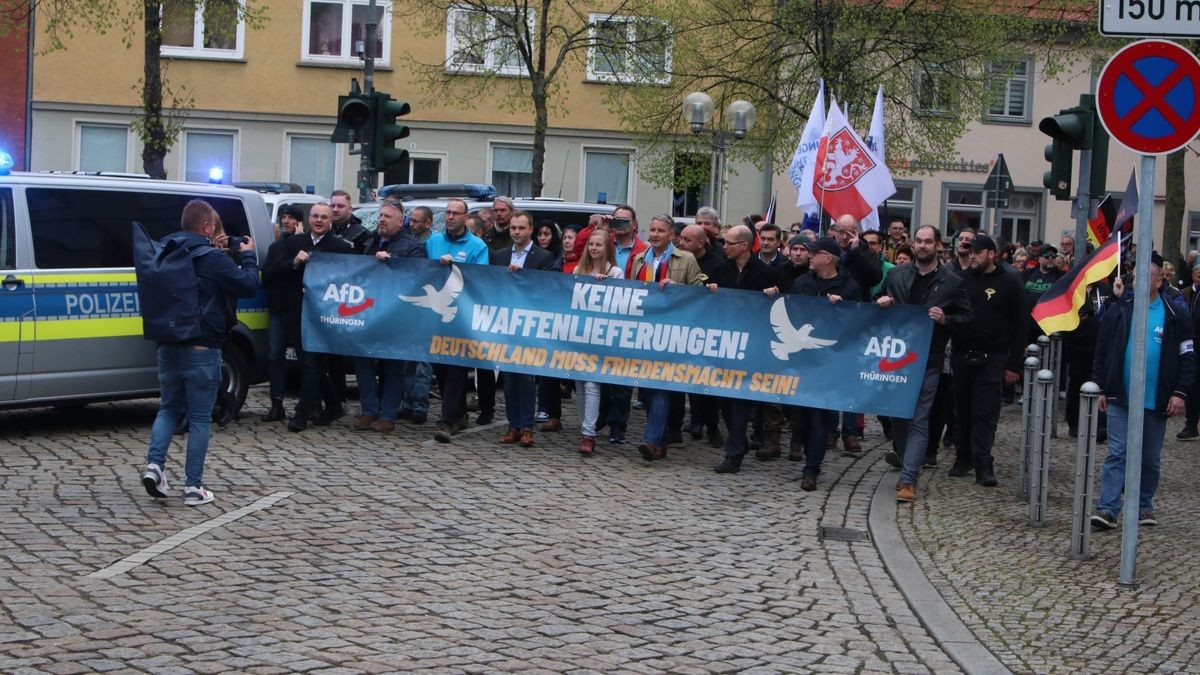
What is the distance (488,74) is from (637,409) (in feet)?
62.0

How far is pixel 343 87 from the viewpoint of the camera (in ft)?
118

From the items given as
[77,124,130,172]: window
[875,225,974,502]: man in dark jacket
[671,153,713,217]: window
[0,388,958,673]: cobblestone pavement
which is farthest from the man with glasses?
[77,124,130,172]: window

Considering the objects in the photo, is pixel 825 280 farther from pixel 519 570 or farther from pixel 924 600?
pixel 519 570

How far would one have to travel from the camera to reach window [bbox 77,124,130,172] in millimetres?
35594

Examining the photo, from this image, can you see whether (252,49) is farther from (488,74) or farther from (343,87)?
(488,74)

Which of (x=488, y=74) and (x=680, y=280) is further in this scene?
(x=488, y=74)

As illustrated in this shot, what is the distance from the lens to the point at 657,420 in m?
12.6

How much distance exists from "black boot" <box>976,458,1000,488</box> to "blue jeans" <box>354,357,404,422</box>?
4.87m

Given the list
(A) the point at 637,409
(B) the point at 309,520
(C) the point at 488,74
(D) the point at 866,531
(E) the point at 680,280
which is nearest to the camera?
(B) the point at 309,520

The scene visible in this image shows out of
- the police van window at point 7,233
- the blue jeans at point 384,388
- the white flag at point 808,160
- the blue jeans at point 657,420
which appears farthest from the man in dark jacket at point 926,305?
the police van window at point 7,233

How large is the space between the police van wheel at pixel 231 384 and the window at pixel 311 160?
2333cm

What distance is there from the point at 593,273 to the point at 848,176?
4.61 meters

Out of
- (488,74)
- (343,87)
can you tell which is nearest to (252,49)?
(343,87)

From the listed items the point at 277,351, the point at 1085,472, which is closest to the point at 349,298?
the point at 277,351
